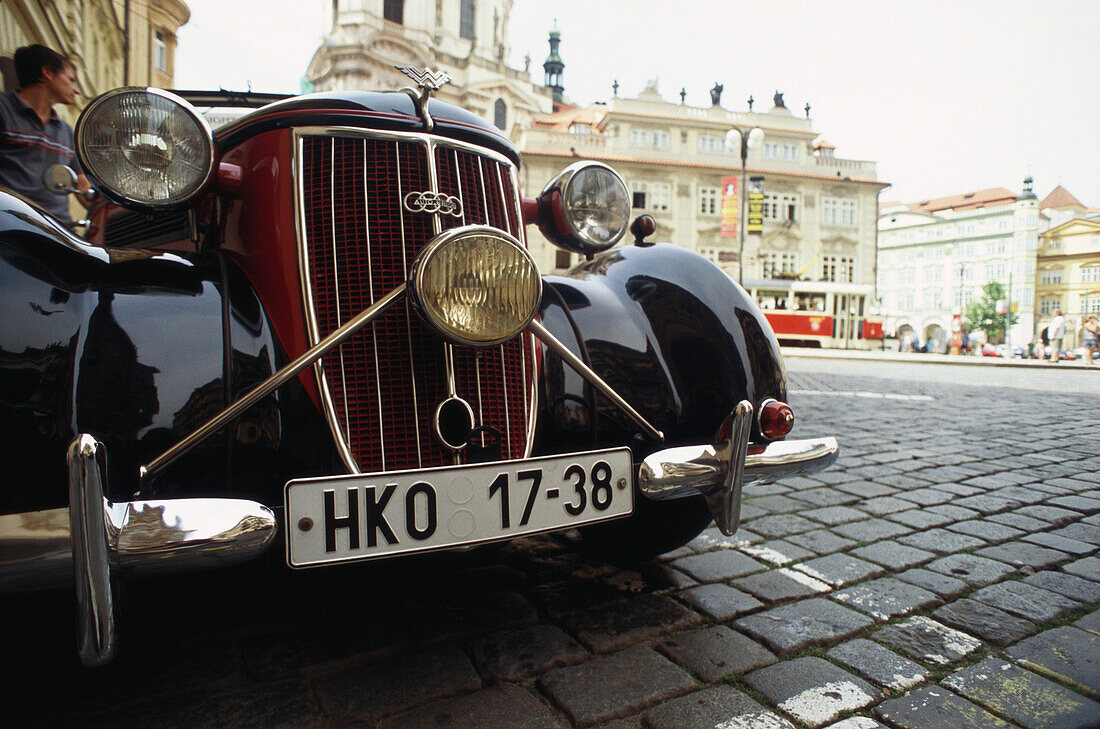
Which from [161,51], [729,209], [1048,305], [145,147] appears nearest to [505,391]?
[145,147]

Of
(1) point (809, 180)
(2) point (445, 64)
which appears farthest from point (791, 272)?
(2) point (445, 64)

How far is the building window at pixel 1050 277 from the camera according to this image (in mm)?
62312

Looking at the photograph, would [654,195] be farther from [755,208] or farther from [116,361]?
[116,361]

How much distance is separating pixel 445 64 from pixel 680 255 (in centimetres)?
5128

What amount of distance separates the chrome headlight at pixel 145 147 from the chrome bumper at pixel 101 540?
75 centimetres

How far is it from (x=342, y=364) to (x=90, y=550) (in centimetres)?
62

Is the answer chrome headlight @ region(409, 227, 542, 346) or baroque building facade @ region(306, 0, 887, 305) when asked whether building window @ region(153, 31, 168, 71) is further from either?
baroque building facade @ region(306, 0, 887, 305)

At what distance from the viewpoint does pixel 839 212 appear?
36.3 m

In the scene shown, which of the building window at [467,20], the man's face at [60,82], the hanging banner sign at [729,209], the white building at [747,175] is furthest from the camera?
the building window at [467,20]

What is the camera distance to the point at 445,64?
156 feet

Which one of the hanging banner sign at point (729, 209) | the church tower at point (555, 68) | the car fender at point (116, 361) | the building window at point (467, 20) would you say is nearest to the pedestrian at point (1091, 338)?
the hanging banner sign at point (729, 209)

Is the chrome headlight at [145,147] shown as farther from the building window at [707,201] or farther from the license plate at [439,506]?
the building window at [707,201]

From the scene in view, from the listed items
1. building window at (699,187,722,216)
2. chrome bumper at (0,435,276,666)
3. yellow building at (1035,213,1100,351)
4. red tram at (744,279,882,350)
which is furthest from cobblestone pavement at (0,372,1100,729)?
yellow building at (1035,213,1100,351)

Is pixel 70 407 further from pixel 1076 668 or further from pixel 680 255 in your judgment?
pixel 1076 668
